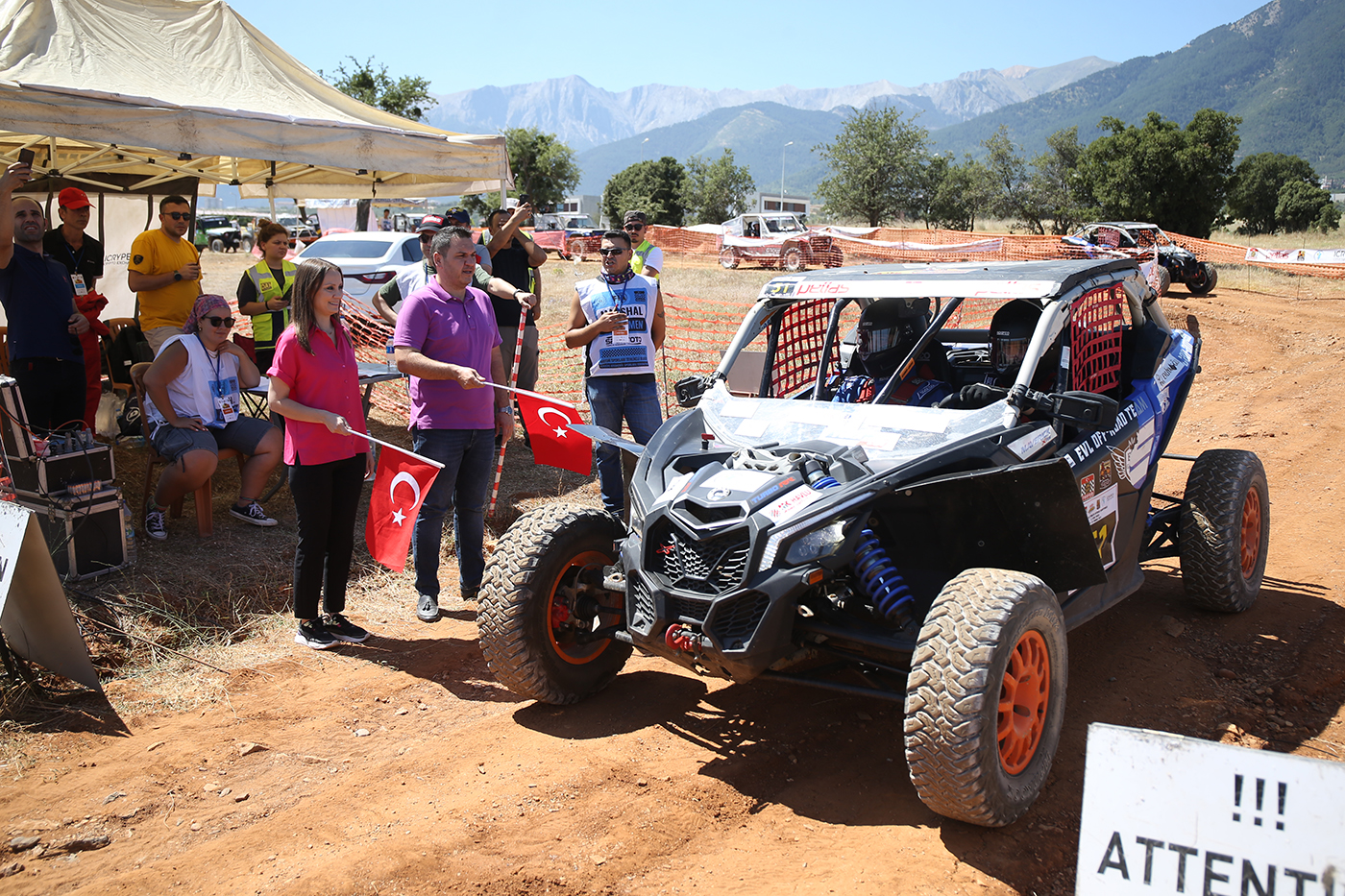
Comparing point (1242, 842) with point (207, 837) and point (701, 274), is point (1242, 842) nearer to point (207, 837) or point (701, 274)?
point (207, 837)

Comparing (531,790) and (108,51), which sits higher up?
(108,51)

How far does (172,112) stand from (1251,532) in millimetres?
7921

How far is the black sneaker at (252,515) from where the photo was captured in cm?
666

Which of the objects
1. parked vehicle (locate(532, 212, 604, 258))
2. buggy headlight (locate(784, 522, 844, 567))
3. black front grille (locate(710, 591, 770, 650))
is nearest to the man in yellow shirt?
black front grille (locate(710, 591, 770, 650))

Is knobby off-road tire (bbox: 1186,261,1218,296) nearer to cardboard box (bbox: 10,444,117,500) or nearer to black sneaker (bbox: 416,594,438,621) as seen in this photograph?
black sneaker (bbox: 416,594,438,621)

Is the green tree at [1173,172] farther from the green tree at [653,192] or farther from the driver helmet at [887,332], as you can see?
the driver helmet at [887,332]

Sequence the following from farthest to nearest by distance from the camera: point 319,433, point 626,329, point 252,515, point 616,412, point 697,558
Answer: point 252,515 < point 616,412 < point 626,329 < point 319,433 < point 697,558

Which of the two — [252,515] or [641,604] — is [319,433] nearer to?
[641,604]

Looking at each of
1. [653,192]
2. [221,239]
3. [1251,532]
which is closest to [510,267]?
[1251,532]

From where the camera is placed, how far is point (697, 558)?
355 centimetres

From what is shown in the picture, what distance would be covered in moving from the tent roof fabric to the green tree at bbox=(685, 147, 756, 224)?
222ft

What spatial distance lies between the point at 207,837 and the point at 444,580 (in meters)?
2.96

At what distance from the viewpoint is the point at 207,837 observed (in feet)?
11.1

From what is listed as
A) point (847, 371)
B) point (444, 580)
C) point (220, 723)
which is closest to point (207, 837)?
point (220, 723)
